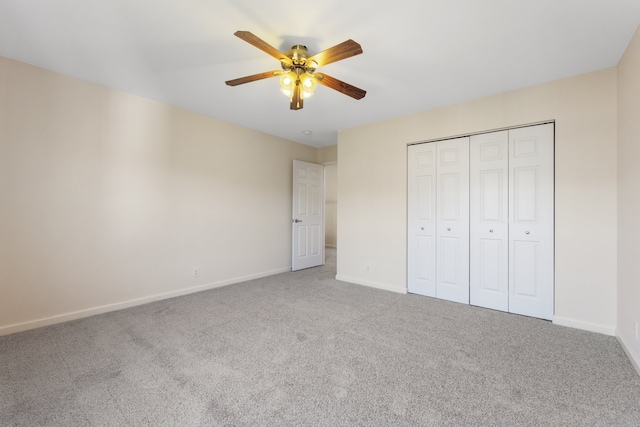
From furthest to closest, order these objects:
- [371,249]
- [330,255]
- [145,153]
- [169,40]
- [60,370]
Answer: [330,255], [371,249], [145,153], [169,40], [60,370]

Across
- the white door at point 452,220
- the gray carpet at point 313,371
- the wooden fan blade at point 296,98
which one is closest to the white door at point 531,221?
the gray carpet at point 313,371

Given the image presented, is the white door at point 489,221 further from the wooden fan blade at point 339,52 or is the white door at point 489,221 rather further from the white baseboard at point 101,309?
the white baseboard at point 101,309

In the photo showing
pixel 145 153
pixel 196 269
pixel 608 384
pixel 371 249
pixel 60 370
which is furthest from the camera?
pixel 371 249

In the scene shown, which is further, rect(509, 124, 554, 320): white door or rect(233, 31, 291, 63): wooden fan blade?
rect(509, 124, 554, 320): white door

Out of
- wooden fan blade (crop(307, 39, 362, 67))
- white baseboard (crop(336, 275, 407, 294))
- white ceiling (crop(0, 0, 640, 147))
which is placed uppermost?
white ceiling (crop(0, 0, 640, 147))

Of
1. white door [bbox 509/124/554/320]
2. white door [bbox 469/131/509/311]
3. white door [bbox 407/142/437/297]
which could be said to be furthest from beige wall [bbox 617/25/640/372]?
white door [bbox 407/142/437/297]

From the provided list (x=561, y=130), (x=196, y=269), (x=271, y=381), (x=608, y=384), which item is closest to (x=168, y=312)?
(x=196, y=269)

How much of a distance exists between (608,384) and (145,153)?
15.4 ft

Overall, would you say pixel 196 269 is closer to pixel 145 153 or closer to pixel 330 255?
pixel 145 153

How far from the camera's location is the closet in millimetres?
2873

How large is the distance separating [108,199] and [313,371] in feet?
9.48

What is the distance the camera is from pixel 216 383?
1788mm

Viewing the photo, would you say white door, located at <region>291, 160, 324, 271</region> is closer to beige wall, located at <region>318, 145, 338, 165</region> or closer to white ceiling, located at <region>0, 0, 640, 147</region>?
beige wall, located at <region>318, 145, 338, 165</region>

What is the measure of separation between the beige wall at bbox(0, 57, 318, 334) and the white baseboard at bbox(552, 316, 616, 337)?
12.9ft
